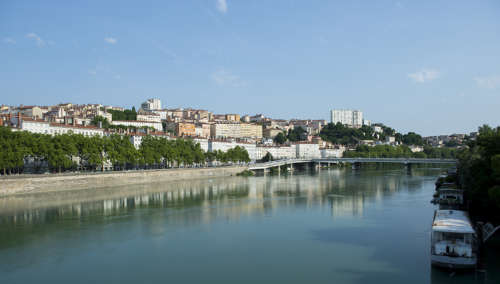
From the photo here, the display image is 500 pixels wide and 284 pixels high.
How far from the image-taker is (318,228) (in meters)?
17.4

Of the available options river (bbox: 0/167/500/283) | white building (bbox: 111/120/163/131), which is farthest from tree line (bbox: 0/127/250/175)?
white building (bbox: 111/120/163/131)

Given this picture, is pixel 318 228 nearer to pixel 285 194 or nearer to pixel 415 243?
pixel 415 243

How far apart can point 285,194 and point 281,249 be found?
15315mm

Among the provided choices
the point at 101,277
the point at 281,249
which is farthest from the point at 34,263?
the point at 281,249

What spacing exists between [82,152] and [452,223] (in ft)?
89.2

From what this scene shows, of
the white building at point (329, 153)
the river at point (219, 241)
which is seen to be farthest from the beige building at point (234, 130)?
the river at point (219, 241)

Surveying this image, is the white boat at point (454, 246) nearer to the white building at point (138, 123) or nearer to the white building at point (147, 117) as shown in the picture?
the white building at point (138, 123)

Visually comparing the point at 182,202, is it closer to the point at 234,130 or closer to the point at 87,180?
the point at 87,180

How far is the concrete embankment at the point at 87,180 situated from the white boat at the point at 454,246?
22.5 metres

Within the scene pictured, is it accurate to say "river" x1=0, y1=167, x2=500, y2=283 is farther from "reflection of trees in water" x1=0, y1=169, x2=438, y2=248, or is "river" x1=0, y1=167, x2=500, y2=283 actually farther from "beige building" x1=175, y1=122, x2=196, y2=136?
"beige building" x1=175, y1=122, x2=196, y2=136

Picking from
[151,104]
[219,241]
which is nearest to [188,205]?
[219,241]

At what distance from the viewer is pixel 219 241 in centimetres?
1523

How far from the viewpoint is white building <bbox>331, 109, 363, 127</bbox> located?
153 metres

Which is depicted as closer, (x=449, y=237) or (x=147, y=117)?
(x=449, y=237)
